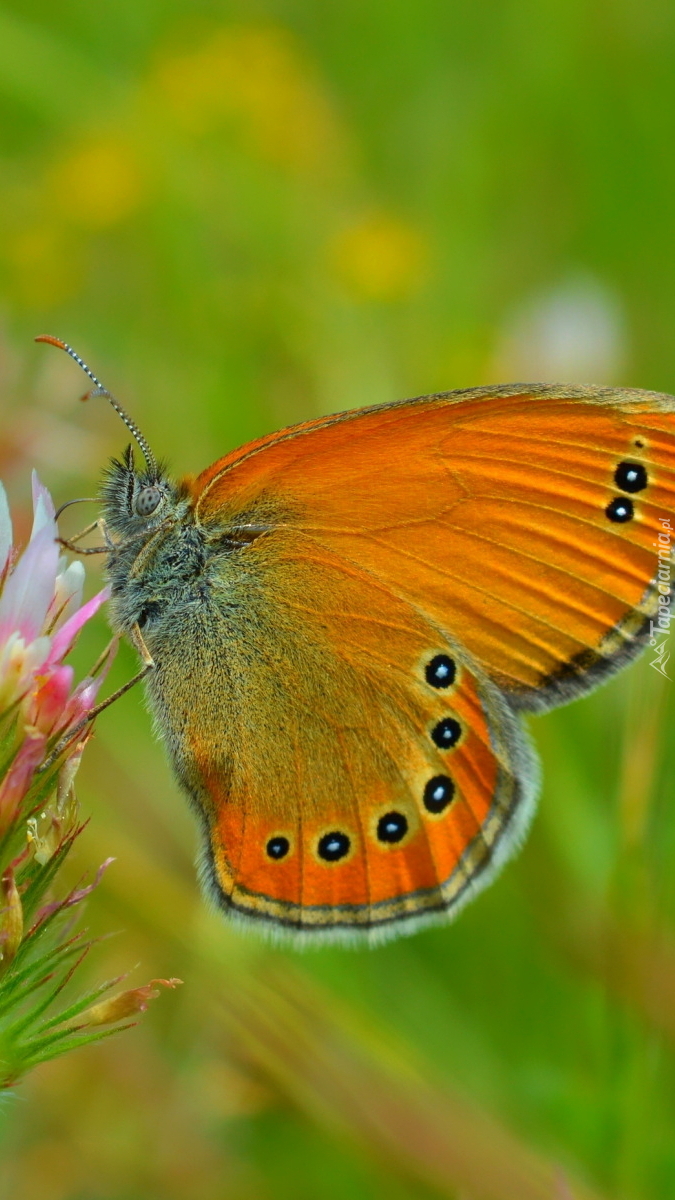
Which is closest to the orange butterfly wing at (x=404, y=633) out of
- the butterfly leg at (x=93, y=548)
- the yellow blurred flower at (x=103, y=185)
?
the butterfly leg at (x=93, y=548)

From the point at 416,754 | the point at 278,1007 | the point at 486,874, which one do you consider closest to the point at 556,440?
the point at 416,754

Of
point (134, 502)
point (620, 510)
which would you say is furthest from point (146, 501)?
point (620, 510)

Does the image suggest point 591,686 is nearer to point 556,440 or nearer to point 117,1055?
point 556,440

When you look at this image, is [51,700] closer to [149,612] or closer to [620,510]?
[149,612]

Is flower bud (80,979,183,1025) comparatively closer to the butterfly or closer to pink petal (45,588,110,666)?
pink petal (45,588,110,666)

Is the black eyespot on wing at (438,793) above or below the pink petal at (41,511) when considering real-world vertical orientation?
below

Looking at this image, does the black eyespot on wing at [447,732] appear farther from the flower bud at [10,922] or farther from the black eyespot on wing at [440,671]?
the flower bud at [10,922]

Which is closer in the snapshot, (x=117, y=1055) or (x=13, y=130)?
(x=117, y=1055)

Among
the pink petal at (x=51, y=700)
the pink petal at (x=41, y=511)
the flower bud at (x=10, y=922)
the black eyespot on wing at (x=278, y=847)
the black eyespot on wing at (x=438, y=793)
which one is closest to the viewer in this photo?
the flower bud at (x=10, y=922)
